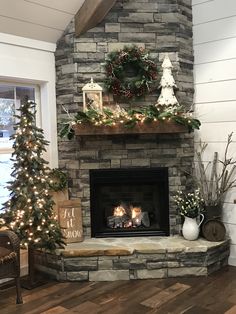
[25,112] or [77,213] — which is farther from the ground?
[25,112]

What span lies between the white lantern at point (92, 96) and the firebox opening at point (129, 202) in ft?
2.31

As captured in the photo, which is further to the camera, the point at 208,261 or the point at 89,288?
the point at 208,261

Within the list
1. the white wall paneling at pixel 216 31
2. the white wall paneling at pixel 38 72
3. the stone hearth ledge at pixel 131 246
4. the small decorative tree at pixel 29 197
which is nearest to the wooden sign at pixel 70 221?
the stone hearth ledge at pixel 131 246

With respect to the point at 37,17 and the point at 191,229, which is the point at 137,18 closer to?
the point at 37,17

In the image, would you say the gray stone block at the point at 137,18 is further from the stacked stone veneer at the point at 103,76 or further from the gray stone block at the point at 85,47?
the gray stone block at the point at 85,47

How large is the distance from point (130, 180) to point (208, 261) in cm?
114

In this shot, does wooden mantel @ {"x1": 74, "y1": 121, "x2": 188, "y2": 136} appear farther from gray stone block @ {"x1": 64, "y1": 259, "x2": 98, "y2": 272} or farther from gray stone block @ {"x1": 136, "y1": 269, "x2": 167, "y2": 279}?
gray stone block @ {"x1": 136, "y1": 269, "x2": 167, "y2": 279}

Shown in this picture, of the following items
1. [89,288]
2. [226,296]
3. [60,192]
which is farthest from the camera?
[60,192]

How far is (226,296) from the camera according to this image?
301 cm

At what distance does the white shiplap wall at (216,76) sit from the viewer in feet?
12.3

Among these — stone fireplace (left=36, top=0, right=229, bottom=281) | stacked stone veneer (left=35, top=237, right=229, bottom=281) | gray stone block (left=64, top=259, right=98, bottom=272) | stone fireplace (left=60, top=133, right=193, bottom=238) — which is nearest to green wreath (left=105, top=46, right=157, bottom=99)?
stone fireplace (left=36, top=0, right=229, bottom=281)

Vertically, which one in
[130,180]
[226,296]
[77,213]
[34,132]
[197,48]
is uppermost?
[197,48]

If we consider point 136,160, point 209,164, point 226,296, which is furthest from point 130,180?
point 226,296

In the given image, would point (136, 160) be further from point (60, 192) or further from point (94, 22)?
point (94, 22)
